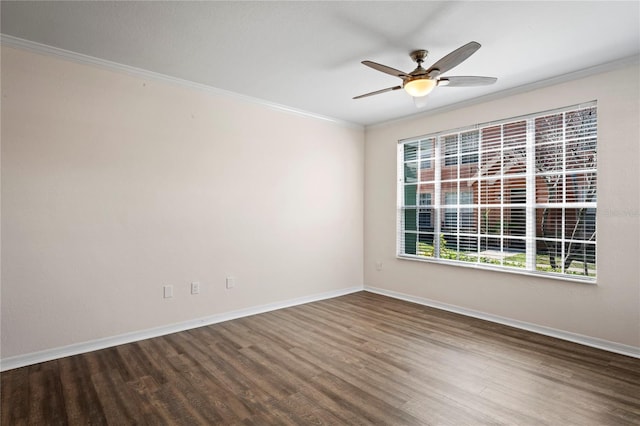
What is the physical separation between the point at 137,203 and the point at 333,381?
2.51 m

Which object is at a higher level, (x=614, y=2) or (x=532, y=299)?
(x=614, y=2)

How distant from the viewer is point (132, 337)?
324 centimetres

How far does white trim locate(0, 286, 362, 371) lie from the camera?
2.72 metres

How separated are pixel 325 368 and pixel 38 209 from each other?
9.15 feet

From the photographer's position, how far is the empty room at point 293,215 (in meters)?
2.31

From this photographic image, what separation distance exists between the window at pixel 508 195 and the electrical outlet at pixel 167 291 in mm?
3209

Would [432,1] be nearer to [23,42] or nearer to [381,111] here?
[381,111]

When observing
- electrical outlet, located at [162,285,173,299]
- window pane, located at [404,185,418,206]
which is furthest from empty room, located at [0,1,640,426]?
window pane, located at [404,185,418,206]

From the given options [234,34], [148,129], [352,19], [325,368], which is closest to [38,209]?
[148,129]

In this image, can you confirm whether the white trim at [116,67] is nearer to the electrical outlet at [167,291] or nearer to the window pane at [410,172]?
the window pane at [410,172]

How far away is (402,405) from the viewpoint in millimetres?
2166

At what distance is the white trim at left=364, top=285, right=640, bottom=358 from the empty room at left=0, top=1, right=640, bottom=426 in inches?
0.7

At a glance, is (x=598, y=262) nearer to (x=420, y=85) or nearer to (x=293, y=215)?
(x=420, y=85)

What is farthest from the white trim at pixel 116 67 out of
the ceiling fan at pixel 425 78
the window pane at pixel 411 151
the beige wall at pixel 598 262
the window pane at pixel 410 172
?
the beige wall at pixel 598 262
